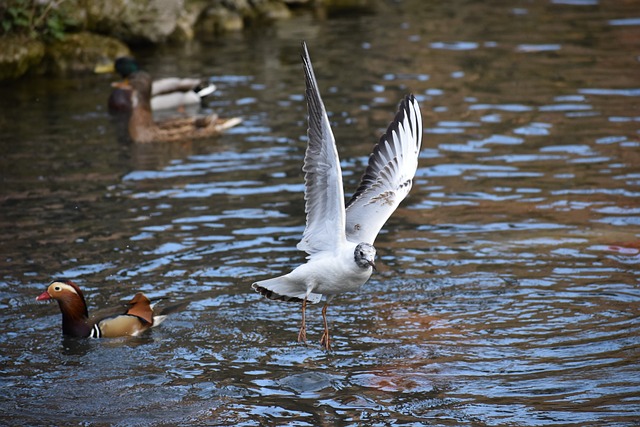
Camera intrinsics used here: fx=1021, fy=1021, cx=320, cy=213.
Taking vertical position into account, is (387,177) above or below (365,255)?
above

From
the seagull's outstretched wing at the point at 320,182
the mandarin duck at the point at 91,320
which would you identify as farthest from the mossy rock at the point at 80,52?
the seagull's outstretched wing at the point at 320,182

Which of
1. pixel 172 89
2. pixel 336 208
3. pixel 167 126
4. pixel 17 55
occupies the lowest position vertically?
pixel 167 126

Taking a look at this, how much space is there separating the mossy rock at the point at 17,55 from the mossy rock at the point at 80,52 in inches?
19.9

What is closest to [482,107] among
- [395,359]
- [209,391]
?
[395,359]

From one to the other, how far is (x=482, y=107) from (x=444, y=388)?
27.3ft

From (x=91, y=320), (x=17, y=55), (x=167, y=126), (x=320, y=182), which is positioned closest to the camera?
(x=320, y=182)

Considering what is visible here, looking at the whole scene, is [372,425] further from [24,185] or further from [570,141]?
[570,141]

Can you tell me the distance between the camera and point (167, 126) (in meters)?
13.7

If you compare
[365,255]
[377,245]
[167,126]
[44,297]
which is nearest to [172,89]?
[167,126]

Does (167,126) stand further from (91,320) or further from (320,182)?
(320,182)

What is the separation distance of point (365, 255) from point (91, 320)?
88.6 inches

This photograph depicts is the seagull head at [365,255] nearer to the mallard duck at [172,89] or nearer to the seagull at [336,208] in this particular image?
the seagull at [336,208]

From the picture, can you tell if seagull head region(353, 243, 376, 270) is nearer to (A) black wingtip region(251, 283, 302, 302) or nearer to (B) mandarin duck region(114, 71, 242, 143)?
(A) black wingtip region(251, 283, 302, 302)

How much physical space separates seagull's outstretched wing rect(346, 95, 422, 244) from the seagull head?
0.58 meters
